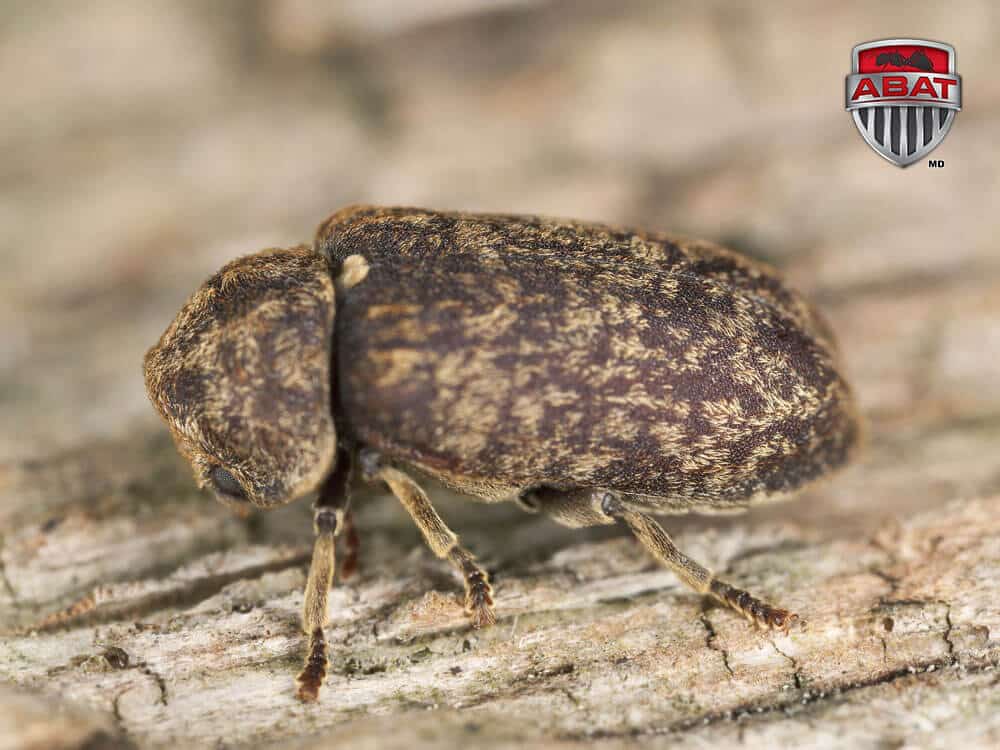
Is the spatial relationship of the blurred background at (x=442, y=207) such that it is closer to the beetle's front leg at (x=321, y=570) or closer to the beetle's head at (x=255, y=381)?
the beetle's front leg at (x=321, y=570)

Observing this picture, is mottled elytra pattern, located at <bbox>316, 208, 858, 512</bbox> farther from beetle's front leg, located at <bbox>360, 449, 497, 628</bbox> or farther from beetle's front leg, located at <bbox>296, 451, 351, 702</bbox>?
beetle's front leg, located at <bbox>296, 451, 351, 702</bbox>

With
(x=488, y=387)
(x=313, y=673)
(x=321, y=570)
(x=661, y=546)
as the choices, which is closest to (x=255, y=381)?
(x=321, y=570)

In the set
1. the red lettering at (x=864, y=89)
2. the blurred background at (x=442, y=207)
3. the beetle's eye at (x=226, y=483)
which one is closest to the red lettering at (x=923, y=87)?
the red lettering at (x=864, y=89)

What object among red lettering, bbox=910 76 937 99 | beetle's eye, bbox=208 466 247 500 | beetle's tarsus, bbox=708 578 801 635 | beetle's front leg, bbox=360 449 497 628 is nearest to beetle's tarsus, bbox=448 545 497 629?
beetle's front leg, bbox=360 449 497 628

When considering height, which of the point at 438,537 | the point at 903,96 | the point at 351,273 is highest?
the point at 903,96

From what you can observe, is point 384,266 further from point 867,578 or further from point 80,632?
point 867,578

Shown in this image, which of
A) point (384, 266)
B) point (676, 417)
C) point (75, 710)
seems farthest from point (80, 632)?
point (676, 417)

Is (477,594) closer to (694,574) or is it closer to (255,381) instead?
(694,574)
